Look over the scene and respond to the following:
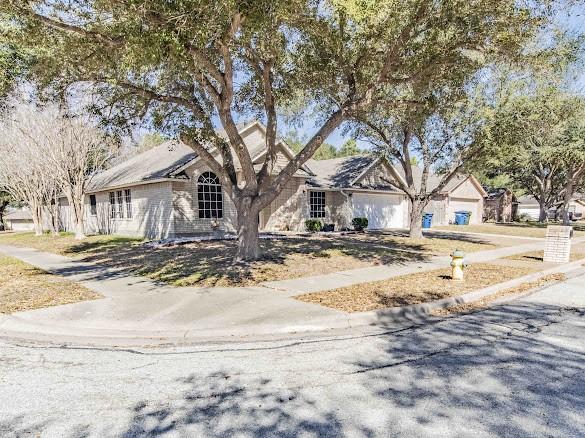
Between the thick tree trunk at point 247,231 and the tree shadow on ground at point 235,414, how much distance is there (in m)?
7.07

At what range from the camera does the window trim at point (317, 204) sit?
2516cm

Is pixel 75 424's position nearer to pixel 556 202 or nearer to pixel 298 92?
pixel 298 92

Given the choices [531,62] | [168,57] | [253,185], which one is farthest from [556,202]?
[168,57]

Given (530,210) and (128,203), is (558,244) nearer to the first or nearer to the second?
(128,203)

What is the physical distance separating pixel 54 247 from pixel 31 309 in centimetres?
1228

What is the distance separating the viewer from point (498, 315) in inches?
271

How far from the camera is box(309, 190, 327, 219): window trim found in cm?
2516

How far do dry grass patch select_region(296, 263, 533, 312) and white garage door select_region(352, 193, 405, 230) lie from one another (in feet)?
52.8

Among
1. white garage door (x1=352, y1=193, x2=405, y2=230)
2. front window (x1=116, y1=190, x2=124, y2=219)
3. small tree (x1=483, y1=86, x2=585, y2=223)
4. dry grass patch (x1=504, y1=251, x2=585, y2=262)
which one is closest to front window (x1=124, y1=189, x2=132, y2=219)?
front window (x1=116, y1=190, x2=124, y2=219)

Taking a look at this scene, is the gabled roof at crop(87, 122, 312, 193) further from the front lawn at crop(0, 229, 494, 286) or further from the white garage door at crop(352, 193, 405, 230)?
the white garage door at crop(352, 193, 405, 230)

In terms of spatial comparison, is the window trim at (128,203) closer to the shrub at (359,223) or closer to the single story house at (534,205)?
the shrub at (359,223)

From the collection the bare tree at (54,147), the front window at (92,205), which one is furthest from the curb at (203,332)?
the front window at (92,205)

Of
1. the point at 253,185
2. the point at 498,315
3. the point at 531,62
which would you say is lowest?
the point at 498,315

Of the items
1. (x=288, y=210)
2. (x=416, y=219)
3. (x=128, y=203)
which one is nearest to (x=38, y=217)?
(x=128, y=203)
